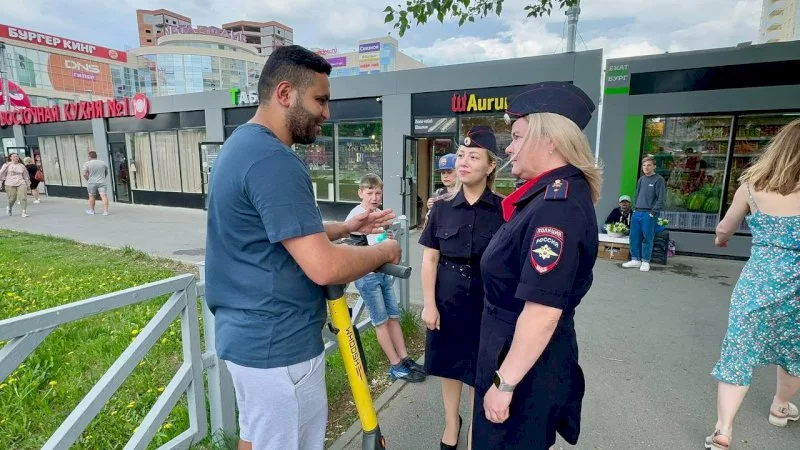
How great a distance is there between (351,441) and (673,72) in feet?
27.9

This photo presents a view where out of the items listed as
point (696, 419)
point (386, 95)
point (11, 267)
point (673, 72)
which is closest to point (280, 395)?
point (696, 419)

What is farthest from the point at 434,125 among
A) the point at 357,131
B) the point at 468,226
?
the point at 468,226

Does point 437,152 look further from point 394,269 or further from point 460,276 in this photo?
point 394,269

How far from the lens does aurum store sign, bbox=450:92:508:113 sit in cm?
936

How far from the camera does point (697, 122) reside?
8109mm

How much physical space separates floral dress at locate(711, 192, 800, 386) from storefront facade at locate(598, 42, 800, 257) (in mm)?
6402

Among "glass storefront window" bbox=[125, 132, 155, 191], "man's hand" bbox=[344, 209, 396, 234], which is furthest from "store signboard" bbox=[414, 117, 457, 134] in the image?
"glass storefront window" bbox=[125, 132, 155, 191]

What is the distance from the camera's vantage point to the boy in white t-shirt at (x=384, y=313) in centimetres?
345

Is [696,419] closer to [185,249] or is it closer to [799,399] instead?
[799,399]

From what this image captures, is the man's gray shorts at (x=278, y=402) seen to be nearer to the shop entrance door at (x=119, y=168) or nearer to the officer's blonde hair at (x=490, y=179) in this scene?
the officer's blonde hair at (x=490, y=179)

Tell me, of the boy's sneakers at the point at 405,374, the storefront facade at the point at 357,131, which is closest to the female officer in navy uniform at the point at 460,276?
the boy's sneakers at the point at 405,374

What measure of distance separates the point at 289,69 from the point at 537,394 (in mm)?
1498

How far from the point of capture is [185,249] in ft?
28.0

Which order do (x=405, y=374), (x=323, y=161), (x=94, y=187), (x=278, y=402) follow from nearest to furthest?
1. (x=278, y=402)
2. (x=405, y=374)
3. (x=323, y=161)
4. (x=94, y=187)
